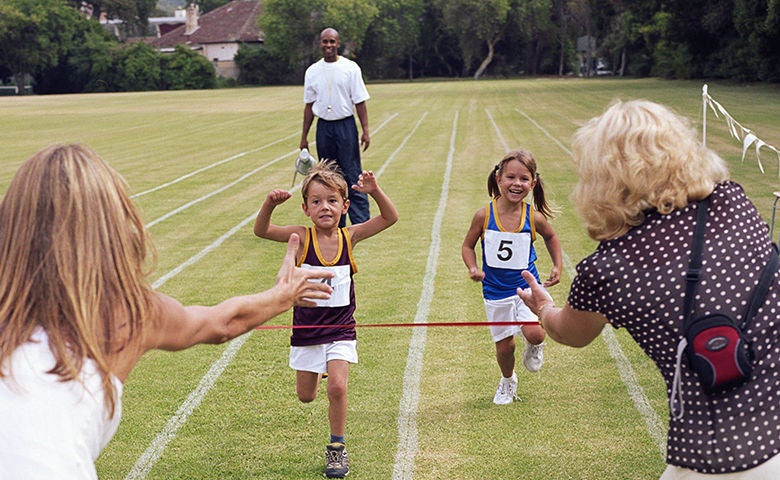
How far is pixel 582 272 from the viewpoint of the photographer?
114 inches

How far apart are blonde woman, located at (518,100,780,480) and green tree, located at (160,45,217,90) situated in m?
79.6

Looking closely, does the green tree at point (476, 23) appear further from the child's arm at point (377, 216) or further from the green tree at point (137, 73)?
the child's arm at point (377, 216)

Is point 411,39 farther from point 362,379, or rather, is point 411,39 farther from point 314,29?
point 362,379

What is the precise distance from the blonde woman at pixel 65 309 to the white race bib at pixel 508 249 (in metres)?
3.81

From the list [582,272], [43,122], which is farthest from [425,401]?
[43,122]

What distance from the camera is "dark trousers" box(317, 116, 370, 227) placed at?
11.4 m

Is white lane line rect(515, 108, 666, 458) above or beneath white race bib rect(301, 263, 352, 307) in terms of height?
beneath

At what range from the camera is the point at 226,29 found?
344 ft

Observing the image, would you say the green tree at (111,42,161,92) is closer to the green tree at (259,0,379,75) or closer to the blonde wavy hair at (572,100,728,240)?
the green tree at (259,0,379,75)

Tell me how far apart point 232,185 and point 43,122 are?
22.4 metres

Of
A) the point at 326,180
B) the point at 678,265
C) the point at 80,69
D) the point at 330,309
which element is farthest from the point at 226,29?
the point at 678,265

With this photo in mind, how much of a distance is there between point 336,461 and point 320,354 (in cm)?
61

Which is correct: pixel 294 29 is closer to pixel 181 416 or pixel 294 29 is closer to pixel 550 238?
pixel 550 238

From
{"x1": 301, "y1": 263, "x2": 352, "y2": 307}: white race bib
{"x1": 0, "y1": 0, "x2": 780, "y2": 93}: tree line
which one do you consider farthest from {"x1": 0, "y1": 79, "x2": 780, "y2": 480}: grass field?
{"x1": 0, "y1": 0, "x2": 780, "y2": 93}: tree line
